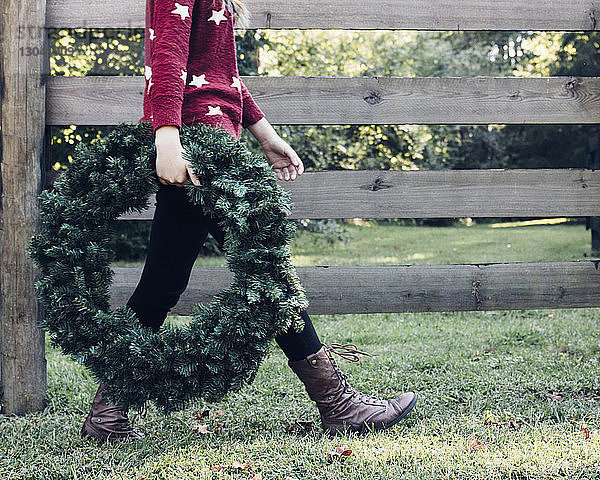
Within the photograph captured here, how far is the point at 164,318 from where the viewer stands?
232 centimetres

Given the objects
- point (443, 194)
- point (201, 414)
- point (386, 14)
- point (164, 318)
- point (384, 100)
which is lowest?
point (201, 414)

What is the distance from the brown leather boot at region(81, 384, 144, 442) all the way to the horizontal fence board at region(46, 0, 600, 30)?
5.00ft

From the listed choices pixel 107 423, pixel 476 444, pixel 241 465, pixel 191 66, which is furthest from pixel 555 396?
pixel 191 66

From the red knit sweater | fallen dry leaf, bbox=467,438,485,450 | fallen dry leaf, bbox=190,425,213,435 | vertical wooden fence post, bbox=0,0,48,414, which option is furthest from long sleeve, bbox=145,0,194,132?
fallen dry leaf, bbox=467,438,485,450

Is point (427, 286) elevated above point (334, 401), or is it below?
above

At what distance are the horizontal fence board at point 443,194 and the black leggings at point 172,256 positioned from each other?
2.00ft

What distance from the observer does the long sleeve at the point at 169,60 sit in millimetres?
1923

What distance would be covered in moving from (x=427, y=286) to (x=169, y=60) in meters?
1.54

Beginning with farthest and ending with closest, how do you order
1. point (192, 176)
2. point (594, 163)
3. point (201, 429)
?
point (594, 163) < point (201, 429) < point (192, 176)

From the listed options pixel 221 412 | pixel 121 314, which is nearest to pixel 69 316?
pixel 121 314

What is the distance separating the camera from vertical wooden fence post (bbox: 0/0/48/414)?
258 cm

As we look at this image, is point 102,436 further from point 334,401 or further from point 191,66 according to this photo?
point 191,66

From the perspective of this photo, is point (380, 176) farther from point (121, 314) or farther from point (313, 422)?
point (121, 314)

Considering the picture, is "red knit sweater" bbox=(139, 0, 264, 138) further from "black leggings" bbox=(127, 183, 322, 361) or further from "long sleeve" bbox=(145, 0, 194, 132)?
"black leggings" bbox=(127, 183, 322, 361)
